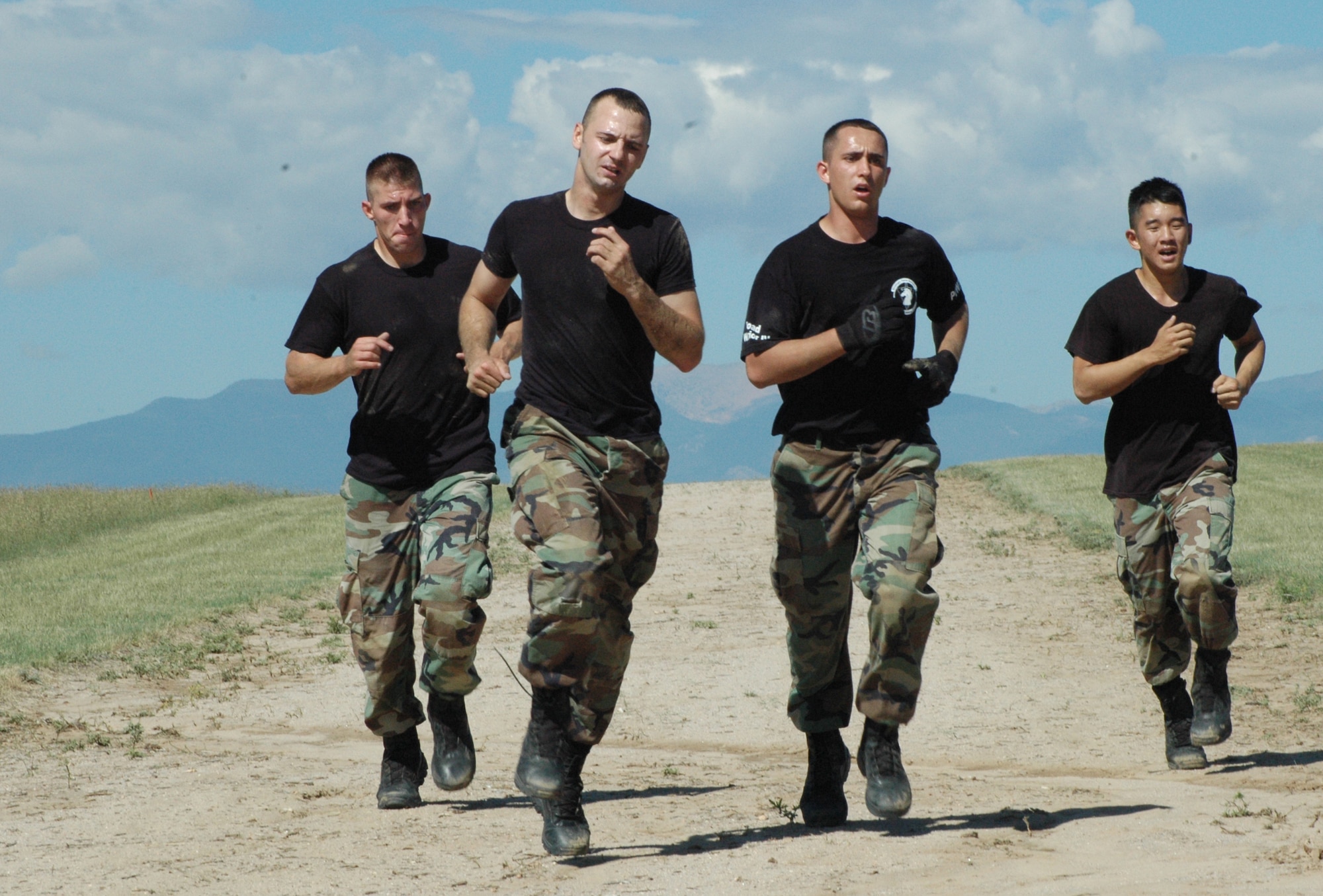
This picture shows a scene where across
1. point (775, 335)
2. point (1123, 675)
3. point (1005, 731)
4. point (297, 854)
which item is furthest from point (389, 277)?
point (1123, 675)

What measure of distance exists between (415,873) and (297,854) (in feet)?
1.87

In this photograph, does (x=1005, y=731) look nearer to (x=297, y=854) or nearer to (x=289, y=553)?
(x=297, y=854)

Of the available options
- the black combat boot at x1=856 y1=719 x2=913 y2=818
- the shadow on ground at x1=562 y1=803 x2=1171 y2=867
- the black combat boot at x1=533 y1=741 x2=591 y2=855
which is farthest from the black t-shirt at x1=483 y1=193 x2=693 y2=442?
the shadow on ground at x1=562 y1=803 x2=1171 y2=867

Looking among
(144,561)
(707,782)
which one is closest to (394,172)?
(707,782)

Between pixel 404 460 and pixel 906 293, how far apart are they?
225 cm

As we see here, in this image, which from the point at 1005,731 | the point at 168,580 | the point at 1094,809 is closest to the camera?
the point at 1094,809

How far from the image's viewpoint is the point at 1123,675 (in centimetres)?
1061

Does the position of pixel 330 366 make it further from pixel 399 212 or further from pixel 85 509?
pixel 85 509

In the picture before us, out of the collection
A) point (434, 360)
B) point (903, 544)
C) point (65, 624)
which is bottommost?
point (65, 624)

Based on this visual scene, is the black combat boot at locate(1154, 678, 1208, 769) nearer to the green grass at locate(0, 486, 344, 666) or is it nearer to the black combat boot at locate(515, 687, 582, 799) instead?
the black combat boot at locate(515, 687, 582, 799)

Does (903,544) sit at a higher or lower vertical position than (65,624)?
higher

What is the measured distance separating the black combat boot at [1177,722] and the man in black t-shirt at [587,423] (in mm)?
2983

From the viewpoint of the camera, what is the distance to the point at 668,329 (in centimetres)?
557

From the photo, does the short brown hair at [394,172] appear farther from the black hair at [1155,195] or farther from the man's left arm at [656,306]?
the black hair at [1155,195]
